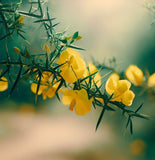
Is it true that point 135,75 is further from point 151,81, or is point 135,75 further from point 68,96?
point 68,96

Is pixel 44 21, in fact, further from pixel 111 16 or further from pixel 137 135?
pixel 137 135

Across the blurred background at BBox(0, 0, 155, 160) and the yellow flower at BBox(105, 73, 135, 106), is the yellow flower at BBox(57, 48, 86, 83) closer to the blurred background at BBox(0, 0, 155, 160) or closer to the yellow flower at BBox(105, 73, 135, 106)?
the yellow flower at BBox(105, 73, 135, 106)

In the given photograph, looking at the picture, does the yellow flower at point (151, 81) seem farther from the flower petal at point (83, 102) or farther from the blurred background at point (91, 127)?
the blurred background at point (91, 127)

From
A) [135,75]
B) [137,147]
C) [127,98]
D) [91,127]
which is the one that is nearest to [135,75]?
[135,75]

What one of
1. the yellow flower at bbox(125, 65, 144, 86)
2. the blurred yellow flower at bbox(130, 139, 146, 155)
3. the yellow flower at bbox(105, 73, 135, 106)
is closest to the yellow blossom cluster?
the yellow flower at bbox(125, 65, 144, 86)

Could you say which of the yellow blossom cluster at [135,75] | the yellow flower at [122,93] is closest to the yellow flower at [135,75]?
the yellow blossom cluster at [135,75]

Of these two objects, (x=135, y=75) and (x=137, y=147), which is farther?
(x=137, y=147)

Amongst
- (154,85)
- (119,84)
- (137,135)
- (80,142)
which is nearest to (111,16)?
(137,135)
